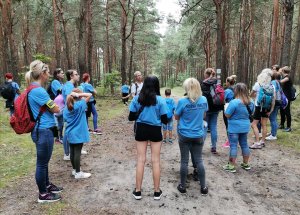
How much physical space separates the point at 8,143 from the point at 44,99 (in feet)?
17.1

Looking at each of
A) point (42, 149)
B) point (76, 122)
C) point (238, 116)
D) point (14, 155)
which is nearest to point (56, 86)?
point (14, 155)

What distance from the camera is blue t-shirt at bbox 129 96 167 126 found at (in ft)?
15.1

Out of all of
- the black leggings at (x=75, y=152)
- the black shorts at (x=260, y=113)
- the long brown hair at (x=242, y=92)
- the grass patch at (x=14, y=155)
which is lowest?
the grass patch at (x=14, y=155)

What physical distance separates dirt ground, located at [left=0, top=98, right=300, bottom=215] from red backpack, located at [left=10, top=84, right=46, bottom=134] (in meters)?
1.31

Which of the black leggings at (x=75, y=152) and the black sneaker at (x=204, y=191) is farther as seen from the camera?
the black leggings at (x=75, y=152)

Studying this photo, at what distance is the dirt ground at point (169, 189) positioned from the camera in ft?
15.1

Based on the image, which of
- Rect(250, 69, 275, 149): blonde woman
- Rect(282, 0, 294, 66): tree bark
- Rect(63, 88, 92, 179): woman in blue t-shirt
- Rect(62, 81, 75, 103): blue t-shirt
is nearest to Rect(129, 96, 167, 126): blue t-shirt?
Rect(63, 88, 92, 179): woman in blue t-shirt

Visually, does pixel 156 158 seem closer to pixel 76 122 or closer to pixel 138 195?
pixel 138 195

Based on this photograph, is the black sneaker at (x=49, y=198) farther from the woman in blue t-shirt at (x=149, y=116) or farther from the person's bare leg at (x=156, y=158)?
the person's bare leg at (x=156, y=158)

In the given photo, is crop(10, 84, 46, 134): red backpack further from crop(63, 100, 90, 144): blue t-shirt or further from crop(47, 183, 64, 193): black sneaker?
crop(47, 183, 64, 193): black sneaker

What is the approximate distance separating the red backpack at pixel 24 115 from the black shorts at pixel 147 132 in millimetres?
1517

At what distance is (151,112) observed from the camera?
15.1 ft

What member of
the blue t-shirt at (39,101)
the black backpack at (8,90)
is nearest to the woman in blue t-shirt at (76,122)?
the blue t-shirt at (39,101)

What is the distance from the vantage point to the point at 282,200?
4.99 meters
